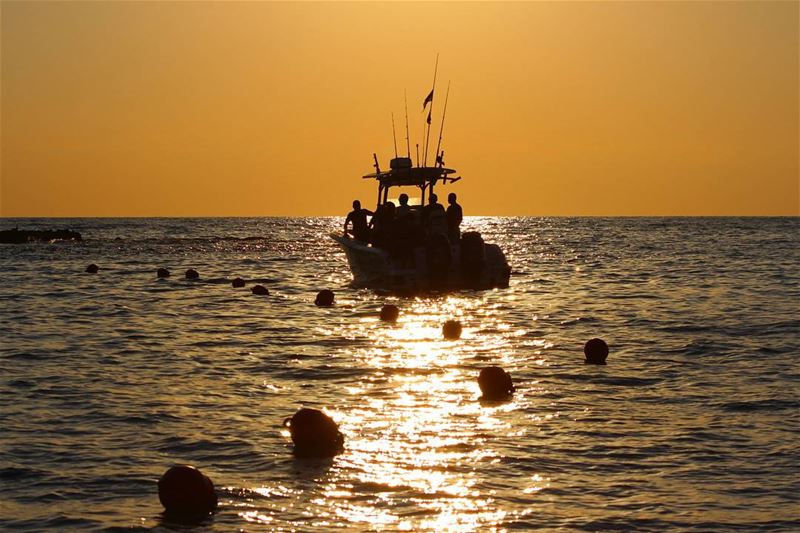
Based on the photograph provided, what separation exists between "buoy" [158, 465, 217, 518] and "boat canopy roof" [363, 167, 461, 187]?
2524cm

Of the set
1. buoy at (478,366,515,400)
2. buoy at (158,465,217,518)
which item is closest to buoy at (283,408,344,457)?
buoy at (158,465,217,518)

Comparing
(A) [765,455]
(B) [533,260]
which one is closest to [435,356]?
(A) [765,455]

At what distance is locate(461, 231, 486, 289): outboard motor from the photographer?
107 ft

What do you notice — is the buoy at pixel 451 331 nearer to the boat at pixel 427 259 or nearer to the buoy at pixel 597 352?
the buoy at pixel 597 352

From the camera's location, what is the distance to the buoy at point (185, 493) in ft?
34.2

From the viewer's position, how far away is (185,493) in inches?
411

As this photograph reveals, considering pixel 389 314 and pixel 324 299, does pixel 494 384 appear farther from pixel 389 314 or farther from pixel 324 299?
pixel 324 299

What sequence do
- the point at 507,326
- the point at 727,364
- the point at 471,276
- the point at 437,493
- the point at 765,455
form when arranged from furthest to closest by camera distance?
the point at 471,276
the point at 507,326
the point at 727,364
the point at 765,455
the point at 437,493

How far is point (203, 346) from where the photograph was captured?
74.8 ft

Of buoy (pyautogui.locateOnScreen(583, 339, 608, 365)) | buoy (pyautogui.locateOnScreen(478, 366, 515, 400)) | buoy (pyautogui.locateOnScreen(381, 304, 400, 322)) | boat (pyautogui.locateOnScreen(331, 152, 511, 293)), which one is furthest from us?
boat (pyautogui.locateOnScreen(331, 152, 511, 293))

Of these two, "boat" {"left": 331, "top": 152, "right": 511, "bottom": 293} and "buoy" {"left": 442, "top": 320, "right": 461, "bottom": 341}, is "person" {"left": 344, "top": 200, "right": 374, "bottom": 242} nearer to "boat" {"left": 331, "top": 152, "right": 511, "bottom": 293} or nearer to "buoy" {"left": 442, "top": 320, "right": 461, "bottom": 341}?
"boat" {"left": 331, "top": 152, "right": 511, "bottom": 293}

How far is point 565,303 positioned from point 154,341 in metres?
15.0

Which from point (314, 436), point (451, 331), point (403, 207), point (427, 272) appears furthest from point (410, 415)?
point (403, 207)

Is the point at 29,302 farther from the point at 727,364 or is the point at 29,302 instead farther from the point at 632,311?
the point at 727,364
